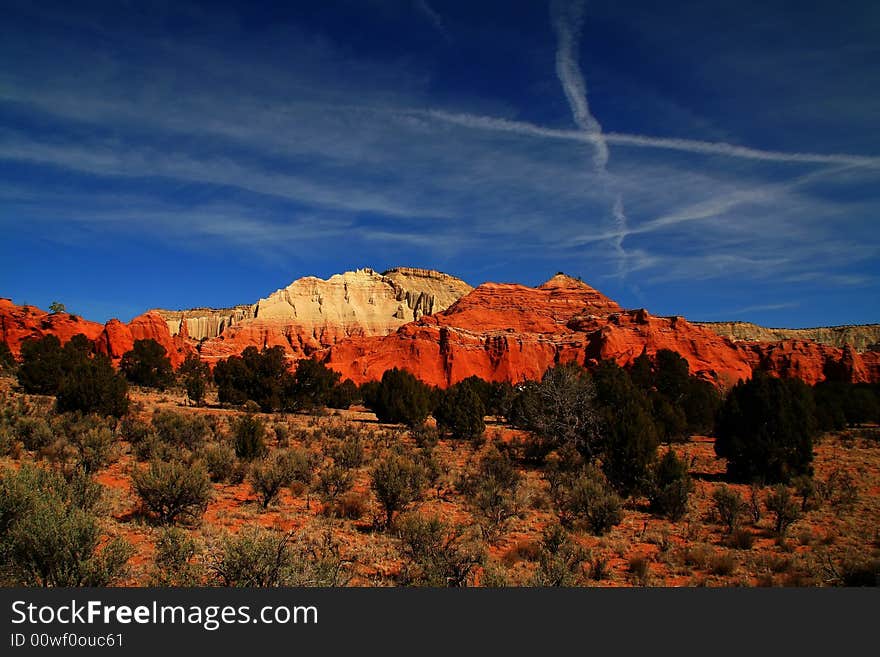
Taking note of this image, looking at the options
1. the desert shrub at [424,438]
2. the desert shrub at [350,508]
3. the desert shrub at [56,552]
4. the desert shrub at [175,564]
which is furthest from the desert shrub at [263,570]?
the desert shrub at [424,438]

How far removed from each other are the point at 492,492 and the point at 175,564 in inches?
314

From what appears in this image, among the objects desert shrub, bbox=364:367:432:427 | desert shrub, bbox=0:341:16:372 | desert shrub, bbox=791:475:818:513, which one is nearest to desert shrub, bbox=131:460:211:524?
desert shrub, bbox=791:475:818:513

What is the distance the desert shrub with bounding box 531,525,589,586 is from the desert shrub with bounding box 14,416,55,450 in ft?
47.0

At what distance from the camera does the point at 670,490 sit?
45.1 ft

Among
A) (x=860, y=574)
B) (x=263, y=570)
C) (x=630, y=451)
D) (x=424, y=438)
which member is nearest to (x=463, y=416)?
(x=424, y=438)

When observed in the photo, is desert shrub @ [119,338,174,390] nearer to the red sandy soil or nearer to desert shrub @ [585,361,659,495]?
the red sandy soil

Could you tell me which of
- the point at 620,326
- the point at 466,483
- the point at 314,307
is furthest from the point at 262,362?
the point at 314,307

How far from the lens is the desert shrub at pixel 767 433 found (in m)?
19.3

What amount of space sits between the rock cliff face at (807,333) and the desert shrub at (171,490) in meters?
132

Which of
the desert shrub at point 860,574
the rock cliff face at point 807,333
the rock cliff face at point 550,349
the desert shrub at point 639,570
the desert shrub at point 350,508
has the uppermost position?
the rock cliff face at point 807,333

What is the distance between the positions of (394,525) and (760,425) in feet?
54.9

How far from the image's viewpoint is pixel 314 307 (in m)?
125

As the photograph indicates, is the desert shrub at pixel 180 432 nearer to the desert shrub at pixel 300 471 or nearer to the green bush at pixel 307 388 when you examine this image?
the desert shrub at pixel 300 471

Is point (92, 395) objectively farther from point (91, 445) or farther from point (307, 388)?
point (307, 388)
